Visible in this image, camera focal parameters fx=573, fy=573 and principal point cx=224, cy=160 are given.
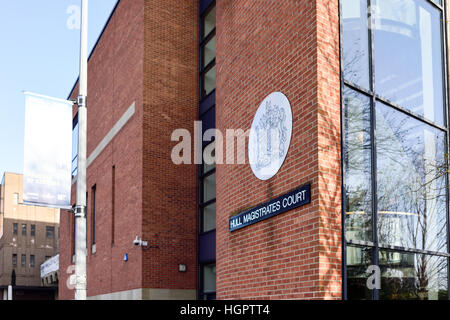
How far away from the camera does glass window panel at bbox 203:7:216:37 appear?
18.5 meters

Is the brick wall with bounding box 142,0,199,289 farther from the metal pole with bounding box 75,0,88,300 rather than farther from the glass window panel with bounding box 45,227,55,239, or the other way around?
the glass window panel with bounding box 45,227,55,239

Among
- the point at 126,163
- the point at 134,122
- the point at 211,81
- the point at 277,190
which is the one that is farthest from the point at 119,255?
the point at 277,190

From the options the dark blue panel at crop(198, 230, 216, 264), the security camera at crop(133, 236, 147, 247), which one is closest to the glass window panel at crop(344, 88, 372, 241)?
the dark blue panel at crop(198, 230, 216, 264)

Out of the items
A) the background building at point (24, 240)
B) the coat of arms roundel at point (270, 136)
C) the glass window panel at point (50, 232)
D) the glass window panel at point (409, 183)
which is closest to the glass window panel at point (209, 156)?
the coat of arms roundel at point (270, 136)

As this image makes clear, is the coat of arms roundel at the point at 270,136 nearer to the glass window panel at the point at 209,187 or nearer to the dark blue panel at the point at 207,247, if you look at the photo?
the dark blue panel at the point at 207,247

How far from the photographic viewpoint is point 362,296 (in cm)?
822

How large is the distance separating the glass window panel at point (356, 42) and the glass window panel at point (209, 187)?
833 centimetres

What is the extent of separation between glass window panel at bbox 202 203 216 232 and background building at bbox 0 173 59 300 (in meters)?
51.6

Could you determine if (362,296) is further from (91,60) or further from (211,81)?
(91,60)

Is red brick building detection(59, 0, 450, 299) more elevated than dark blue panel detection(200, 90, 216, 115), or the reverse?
dark blue panel detection(200, 90, 216, 115)

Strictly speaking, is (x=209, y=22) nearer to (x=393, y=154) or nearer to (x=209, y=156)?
(x=209, y=156)

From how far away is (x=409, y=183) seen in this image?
31.7 feet

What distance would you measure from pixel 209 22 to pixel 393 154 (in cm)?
1079

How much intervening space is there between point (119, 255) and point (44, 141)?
965cm
